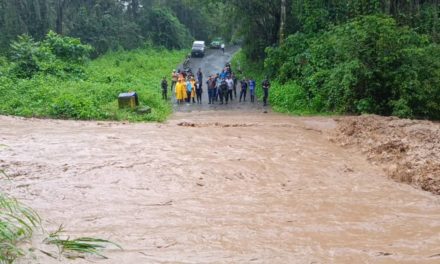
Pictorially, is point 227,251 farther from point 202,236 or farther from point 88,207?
point 88,207

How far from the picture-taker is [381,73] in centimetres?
1861

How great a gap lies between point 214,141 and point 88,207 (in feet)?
19.1

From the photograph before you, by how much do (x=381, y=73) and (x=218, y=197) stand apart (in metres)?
12.5

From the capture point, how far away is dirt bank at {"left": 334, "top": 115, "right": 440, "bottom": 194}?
984cm

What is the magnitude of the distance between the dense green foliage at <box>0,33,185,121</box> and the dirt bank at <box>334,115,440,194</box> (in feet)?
22.9

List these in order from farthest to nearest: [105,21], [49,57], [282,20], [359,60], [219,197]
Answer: [105,21]
[282,20]
[49,57]
[359,60]
[219,197]

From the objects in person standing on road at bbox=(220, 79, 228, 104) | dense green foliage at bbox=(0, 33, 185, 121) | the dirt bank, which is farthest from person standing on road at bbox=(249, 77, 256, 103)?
the dirt bank

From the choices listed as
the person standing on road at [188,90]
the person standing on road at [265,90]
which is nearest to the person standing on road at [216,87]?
the person standing on road at [188,90]

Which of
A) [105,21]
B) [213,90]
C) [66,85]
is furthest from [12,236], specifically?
[105,21]

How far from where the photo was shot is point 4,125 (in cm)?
1480

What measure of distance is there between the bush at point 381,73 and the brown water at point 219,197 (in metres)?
5.66

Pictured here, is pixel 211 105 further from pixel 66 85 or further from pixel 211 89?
pixel 66 85

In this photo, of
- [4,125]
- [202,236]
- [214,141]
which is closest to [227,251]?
[202,236]

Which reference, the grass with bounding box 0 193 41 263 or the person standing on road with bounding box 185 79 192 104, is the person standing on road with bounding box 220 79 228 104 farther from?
the grass with bounding box 0 193 41 263
